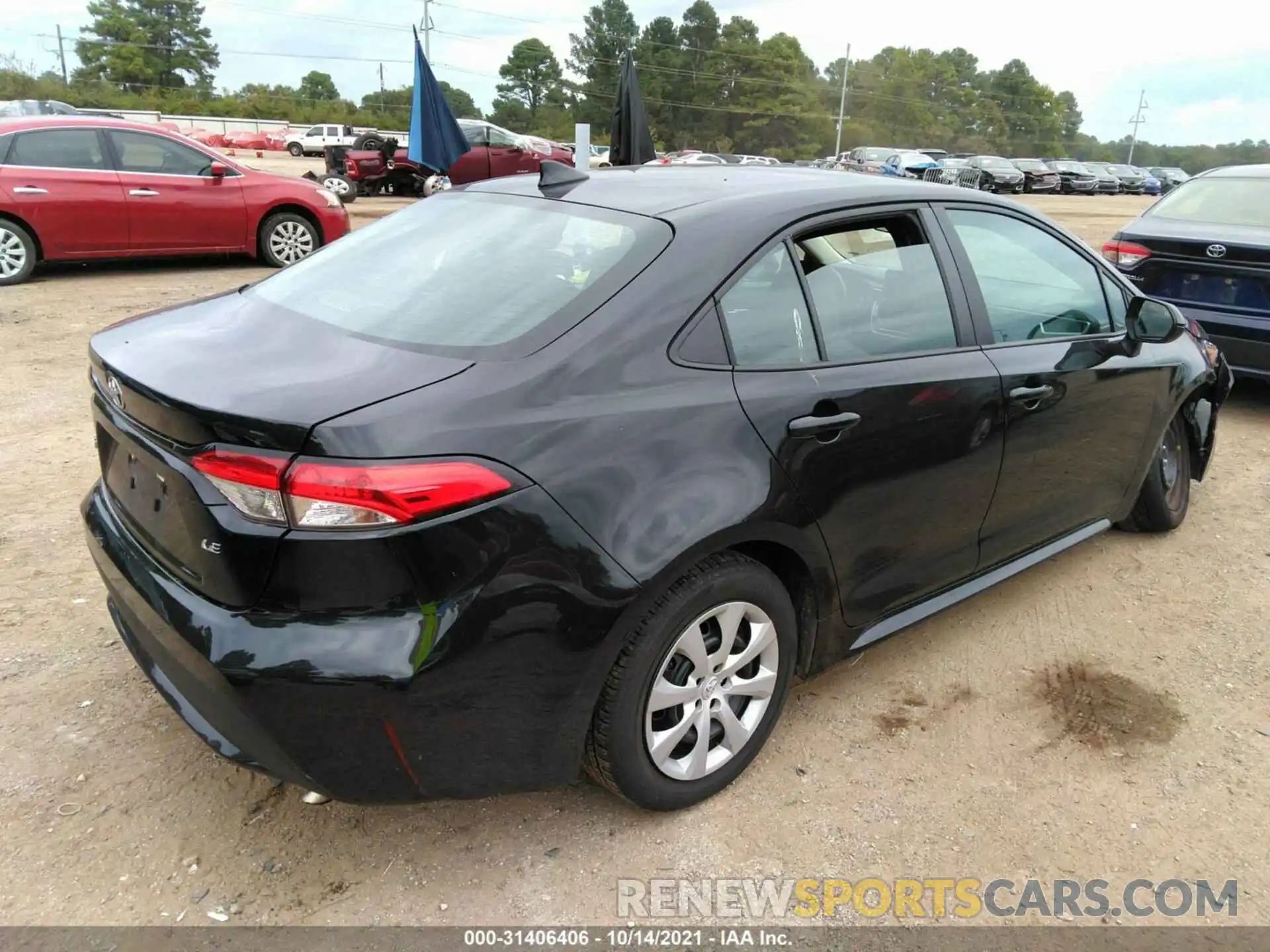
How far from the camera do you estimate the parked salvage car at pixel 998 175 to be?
33969mm

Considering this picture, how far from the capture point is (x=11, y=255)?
A: 8.49 meters

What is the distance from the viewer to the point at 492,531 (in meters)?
1.87

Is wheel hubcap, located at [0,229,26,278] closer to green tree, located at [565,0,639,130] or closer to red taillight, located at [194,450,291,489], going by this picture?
red taillight, located at [194,450,291,489]

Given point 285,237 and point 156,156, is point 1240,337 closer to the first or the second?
point 285,237

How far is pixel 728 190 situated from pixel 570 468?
117 centimetres

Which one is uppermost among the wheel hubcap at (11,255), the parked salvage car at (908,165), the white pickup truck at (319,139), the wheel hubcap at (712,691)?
the white pickup truck at (319,139)

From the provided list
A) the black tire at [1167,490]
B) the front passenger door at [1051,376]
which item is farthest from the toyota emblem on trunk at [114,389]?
the black tire at [1167,490]

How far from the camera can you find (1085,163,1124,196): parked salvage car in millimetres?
42656

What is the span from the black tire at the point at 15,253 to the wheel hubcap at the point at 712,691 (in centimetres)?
893

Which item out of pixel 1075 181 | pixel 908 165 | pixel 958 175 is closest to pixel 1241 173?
pixel 958 175

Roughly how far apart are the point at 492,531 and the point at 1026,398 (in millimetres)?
1986

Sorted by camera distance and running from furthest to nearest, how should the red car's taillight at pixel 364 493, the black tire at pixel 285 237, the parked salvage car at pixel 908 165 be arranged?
the parked salvage car at pixel 908 165 < the black tire at pixel 285 237 < the red car's taillight at pixel 364 493

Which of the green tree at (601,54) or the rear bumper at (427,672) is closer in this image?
the rear bumper at (427,672)

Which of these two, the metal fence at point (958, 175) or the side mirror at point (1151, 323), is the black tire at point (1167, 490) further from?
the metal fence at point (958, 175)
